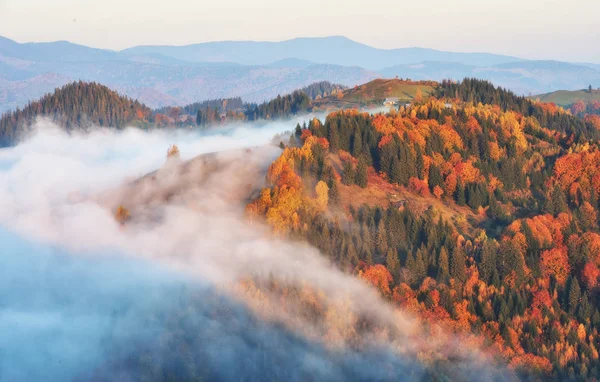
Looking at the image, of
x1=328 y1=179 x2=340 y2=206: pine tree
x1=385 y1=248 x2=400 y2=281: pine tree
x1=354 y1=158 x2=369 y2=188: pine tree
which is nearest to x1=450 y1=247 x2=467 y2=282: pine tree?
x1=385 y1=248 x2=400 y2=281: pine tree

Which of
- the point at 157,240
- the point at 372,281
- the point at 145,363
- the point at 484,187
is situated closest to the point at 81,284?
the point at 157,240

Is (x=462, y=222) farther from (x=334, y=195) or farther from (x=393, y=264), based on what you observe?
(x=334, y=195)

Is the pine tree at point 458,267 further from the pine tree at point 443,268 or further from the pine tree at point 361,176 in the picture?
the pine tree at point 361,176

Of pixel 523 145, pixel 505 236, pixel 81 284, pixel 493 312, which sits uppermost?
pixel 523 145

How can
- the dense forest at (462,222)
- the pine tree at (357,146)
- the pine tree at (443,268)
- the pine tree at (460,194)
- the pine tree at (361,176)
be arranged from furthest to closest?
the pine tree at (357,146)
the pine tree at (460,194)
the pine tree at (361,176)
the pine tree at (443,268)
the dense forest at (462,222)

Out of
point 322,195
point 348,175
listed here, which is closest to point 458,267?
point 322,195

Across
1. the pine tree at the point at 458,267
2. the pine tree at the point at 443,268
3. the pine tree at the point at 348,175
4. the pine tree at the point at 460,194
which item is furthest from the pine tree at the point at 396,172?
the pine tree at the point at 443,268

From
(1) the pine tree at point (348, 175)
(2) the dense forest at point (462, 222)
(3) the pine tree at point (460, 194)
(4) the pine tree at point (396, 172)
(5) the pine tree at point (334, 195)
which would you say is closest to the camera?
(2) the dense forest at point (462, 222)

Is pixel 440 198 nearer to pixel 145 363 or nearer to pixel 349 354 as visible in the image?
pixel 349 354
